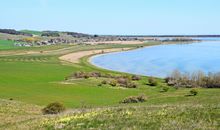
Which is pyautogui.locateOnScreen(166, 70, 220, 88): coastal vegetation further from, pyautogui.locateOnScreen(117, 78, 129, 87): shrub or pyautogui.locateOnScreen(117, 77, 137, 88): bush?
pyautogui.locateOnScreen(117, 78, 129, 87): shrub

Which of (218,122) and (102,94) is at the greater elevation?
(218,122)

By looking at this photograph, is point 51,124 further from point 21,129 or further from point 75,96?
point 75,96

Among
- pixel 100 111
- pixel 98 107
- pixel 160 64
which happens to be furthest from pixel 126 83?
pixel 160 64

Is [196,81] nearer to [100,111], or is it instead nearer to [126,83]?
[126,83]

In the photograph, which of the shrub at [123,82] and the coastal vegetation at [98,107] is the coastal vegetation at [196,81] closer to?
the coastal vegetation at [98,107]

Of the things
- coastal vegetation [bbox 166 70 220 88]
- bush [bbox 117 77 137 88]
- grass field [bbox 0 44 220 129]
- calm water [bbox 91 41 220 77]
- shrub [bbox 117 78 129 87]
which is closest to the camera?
grass field [bbox 0 44 220 129]

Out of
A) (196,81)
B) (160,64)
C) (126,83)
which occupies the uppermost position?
(196,81)

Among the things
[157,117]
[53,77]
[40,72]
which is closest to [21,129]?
[157,117]

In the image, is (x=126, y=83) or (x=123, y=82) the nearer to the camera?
(x=126, y=83)

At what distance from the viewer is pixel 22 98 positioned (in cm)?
4691

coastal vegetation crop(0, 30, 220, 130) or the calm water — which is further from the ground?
coastal vegetation crop(0, 30, 220, 130)

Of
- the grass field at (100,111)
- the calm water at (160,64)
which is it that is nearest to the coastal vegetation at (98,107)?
the grass field at (100,111)

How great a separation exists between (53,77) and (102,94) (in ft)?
95.1

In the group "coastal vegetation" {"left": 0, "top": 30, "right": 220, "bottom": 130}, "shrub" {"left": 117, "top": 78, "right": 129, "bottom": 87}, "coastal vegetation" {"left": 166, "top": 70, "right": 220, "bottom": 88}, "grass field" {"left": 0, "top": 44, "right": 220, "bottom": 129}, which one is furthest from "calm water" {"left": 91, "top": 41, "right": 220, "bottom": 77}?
"grass field" {"left": 0, "top": 44, "right": 220, "bottom": 129}
